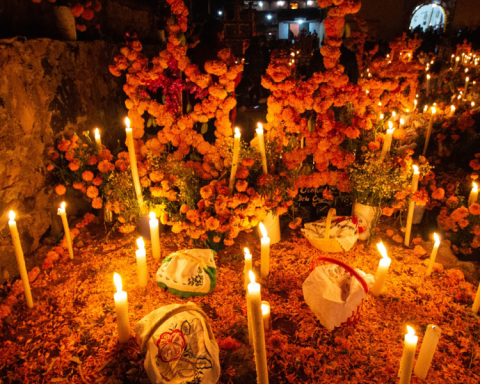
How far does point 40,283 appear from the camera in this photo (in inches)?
115

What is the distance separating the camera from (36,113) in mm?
3281

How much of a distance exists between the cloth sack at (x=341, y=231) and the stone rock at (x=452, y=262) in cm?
76

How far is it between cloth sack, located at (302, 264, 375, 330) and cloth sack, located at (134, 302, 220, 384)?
0.77 meters

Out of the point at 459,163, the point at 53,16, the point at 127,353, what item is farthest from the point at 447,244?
the point at 53,16

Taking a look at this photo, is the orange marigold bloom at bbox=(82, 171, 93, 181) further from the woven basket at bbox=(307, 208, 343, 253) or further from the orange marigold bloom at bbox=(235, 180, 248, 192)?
the woven basket at bbox=(307, 208, 343, 253)

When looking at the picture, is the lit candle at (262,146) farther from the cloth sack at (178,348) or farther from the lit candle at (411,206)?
the cloth sack at (178,348)

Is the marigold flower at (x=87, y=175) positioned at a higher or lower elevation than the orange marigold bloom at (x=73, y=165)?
lower

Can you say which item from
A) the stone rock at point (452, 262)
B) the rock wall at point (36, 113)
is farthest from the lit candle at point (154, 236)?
the stone rock at point (452, 262)

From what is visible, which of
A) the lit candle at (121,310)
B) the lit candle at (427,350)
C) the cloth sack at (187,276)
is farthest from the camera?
the cloth sack at (187,276)

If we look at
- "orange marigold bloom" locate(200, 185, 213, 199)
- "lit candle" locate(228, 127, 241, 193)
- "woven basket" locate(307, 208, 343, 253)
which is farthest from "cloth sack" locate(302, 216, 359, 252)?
"orange marigold bloom" locate(200, 185, 213, 199)

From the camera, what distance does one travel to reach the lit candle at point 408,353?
1.69 meters

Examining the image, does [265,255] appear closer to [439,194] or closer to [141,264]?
[141,264]

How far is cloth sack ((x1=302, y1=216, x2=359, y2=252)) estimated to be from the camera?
316cm

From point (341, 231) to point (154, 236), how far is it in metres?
1.68
